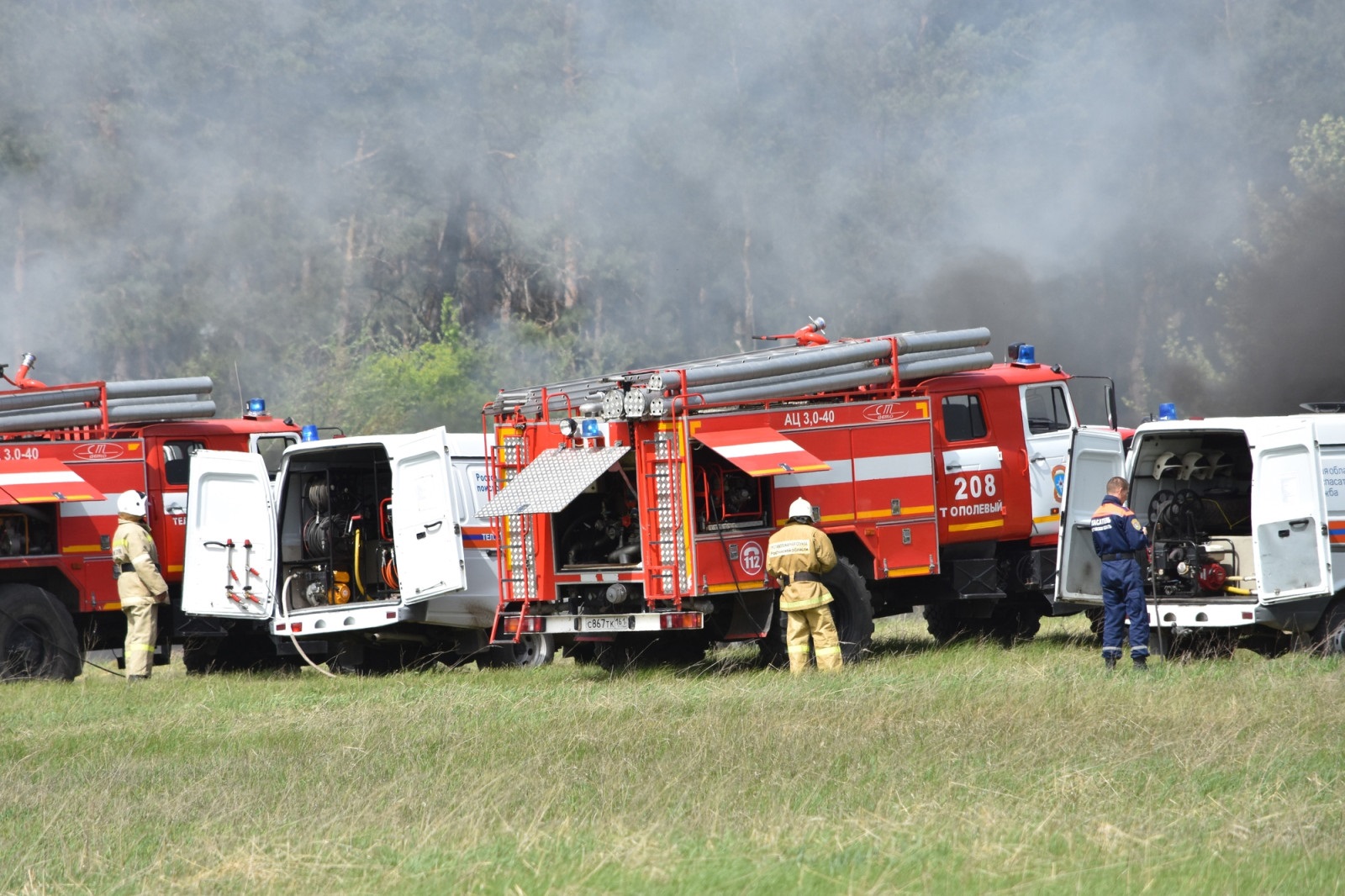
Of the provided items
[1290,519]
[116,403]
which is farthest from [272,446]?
[1290,519]

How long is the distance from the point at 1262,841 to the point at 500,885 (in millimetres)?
2696

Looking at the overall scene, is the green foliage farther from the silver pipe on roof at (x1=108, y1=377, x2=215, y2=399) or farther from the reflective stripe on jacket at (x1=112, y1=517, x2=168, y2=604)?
the reflective stripe on jacket at (x1=112, y1=517, x2=168, y2=604)

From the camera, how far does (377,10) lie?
1200 inches

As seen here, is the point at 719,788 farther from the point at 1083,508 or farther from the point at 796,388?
the point at 1083,508

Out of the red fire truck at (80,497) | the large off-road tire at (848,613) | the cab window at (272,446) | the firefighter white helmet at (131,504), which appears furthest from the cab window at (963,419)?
the firefighter white helmet at (131,504)

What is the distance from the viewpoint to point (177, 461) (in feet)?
47.8

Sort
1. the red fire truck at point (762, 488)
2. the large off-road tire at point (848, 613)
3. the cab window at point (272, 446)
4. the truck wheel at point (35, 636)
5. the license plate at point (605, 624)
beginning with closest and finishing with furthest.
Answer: the red fire truck at point (762, 488), the license plate at point (605, 624), the large off-road tire at point (848, 613), the truck wheel at point (35, 636), the cab window at point (272, 446)

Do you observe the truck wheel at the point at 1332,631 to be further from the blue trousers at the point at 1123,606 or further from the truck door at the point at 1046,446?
the truck door at the point at 1046,446

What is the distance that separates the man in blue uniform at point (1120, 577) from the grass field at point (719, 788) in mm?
342

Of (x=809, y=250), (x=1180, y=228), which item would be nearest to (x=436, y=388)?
(x=809, y=250)

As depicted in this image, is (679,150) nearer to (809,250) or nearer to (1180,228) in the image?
(809,250)

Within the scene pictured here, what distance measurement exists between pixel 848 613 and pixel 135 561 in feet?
18.7

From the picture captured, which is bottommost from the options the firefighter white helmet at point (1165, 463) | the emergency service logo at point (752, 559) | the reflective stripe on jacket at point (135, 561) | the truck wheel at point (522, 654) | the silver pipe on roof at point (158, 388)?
the truck wheel at point (522, 654)

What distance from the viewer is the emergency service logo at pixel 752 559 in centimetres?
1178
